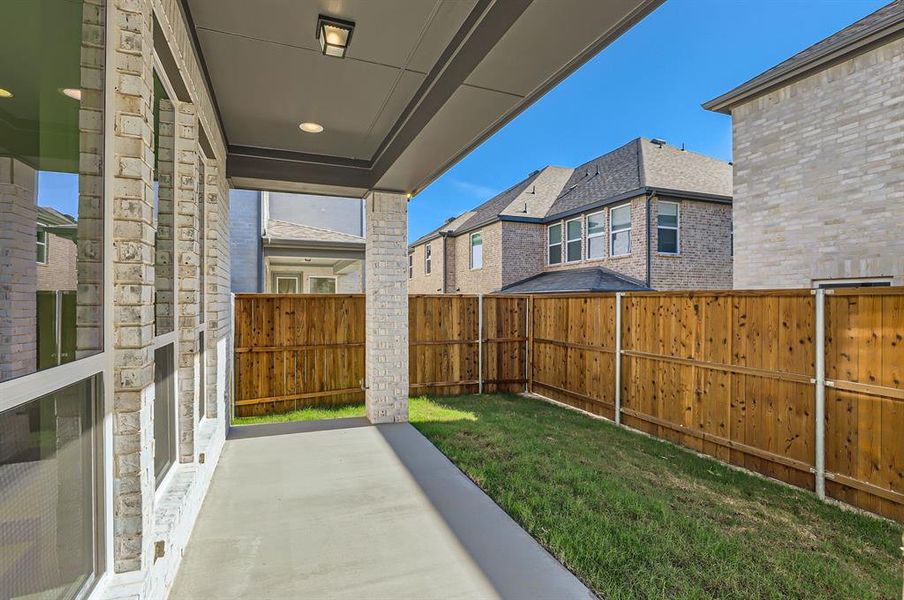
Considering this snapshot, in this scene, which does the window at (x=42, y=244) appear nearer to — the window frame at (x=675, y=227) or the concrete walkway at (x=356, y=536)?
the concrete walkway at (x=356, y=536)

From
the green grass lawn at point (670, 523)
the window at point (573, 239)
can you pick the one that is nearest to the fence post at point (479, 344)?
the green grass lawn at point (670, 523)

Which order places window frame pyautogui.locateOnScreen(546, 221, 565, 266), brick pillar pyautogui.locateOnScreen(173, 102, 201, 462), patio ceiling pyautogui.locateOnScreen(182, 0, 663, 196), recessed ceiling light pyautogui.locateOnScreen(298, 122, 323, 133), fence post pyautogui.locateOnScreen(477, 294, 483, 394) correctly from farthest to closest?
window frame pyautogui.locateOnScreen(546, 221, 565, 266) → fence post pyautogui.locateOnScreen(477, 294, 483, 394) → recessed ceiling light pyautogui.locateOnScreen(298, 122, 323, 133) → brick pillar pyautogui.locateOnScreen(173, 102, 201, 462) → patio ceiling pyautogui.locateOnScreen(182, 0, 663, 196)

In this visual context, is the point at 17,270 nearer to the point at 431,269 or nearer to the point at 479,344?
the point at 479,344

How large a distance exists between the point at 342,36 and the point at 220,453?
12.7 feet

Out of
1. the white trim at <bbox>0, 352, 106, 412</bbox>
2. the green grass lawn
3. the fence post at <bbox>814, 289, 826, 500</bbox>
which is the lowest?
the green grass lawn

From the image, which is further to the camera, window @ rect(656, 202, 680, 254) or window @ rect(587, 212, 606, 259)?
window @ rect(587, 212, 606, 259)

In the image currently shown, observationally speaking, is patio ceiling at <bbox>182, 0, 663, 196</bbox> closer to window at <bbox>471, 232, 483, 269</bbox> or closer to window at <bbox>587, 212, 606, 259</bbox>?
window at <bbox>587, 212, 606, 259</bbox>

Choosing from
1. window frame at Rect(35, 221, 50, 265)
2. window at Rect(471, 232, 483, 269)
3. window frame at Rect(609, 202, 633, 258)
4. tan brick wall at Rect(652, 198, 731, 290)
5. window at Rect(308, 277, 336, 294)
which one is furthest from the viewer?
window at Rect(308, 277, 336, 294)

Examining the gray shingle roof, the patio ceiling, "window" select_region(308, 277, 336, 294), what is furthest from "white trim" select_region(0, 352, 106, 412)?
"window" select_region(308, 277, 336, 294)

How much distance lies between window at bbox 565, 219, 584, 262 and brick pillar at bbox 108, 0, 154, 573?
12608mm

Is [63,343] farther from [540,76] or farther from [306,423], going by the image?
[306,423]

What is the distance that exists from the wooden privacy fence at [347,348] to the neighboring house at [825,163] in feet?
13.9

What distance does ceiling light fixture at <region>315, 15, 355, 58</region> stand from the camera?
254 centimetres

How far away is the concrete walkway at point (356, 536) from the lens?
2.38m
